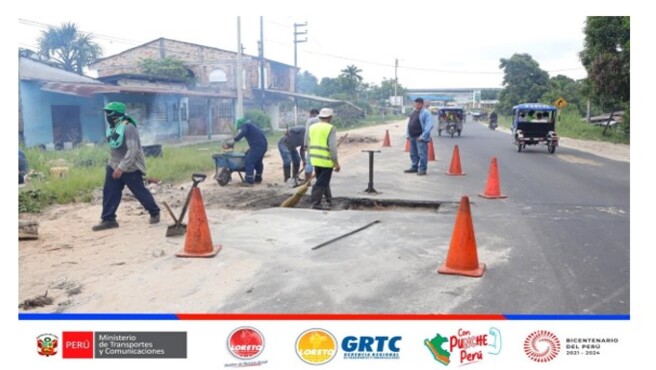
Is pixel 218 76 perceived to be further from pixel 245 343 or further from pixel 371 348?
pixel 371 348

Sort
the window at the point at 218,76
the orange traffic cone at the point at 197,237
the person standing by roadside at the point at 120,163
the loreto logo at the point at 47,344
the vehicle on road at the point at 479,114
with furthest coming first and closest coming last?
1. the vehicle on road at the point at 479,114
2. the window at the point at 218,76
3. the person standing by roadside at the point at 120,163
4. the orange traffic cone at the point at 197,237
5. the loreto logo at the point at 47,344

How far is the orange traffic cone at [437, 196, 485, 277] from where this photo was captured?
172 inches

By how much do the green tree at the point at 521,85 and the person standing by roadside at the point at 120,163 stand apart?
105 ft

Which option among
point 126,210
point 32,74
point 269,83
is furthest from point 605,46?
point 269,83

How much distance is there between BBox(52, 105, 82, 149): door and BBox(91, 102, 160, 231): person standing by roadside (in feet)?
38.7

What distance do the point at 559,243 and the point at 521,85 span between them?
32.6m

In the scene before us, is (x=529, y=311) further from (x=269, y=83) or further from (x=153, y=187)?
(x=269, y=83)

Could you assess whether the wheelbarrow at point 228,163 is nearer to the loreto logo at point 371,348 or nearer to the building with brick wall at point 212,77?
the loreto logo at point 371,348

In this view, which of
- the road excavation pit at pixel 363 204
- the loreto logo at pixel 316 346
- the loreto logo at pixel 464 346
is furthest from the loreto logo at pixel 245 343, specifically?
the road excavation pit at pixel 363 204

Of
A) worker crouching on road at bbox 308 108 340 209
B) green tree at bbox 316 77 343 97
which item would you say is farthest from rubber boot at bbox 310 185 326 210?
green tree at bbox 316 77 343 97

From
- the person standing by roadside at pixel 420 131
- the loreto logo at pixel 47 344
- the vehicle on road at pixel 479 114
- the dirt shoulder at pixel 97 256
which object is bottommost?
the loreto logo at pixel 47 344

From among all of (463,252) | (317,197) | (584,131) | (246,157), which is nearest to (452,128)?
(584,131)

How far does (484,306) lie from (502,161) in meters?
11.0

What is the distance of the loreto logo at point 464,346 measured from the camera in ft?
10.5
